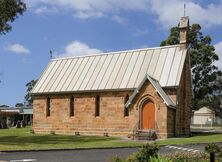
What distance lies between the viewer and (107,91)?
4259 cm

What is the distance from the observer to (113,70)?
4425 centimetres

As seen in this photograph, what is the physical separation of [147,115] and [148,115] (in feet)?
0.30

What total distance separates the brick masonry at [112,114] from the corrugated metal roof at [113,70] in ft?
2.86

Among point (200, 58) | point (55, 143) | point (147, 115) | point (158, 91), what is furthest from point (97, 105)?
point (200, 58)

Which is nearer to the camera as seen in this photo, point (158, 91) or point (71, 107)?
point (158, 91)

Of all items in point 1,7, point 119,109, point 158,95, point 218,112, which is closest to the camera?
point 1,7

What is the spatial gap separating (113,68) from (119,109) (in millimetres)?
4840

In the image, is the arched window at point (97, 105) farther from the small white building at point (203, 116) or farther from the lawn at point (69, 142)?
the small white building at point (203, 116)

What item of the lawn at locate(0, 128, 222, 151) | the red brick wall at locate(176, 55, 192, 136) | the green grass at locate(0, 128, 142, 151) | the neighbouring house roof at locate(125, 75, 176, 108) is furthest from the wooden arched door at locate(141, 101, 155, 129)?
the green grass at locate(0, 128, 142, 151)

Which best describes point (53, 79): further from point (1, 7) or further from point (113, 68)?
point (1, 7)

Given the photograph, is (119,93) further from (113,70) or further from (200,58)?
(200,58)

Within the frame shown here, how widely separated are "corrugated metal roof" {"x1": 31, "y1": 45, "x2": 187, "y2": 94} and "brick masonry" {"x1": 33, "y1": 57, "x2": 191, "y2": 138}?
2.86 feet

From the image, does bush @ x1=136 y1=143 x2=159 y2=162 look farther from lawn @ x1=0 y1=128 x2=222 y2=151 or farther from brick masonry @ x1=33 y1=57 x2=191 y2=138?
brick masonry @ x1=33 y1=57 x2=191 y2=138

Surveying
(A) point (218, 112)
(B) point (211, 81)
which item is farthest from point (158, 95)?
(A) point (218, 112)
